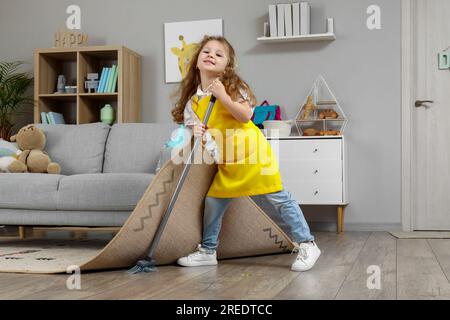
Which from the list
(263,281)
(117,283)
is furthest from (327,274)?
(117,283)

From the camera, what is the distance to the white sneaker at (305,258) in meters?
2.34

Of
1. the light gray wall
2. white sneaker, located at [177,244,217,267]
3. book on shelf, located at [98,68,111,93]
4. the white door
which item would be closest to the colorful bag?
the light gray wall

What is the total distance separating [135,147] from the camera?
12.1 feet

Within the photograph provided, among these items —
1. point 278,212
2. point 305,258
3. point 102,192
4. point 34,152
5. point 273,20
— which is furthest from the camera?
point 273,20

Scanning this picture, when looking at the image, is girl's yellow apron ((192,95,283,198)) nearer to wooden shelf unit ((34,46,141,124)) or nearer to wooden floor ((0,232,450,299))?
wooden floor ((0,232,450,299))

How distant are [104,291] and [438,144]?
3.13 m

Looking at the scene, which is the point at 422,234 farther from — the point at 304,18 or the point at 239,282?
the point at 239,282

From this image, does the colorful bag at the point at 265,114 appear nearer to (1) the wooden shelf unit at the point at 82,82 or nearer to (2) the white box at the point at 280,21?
(2) the white box at the point at 280,21

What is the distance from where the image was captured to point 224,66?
247cm

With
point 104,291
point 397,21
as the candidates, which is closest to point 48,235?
point 104,291

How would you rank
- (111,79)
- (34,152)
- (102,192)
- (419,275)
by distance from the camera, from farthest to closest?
(111,79) → (34,152) → (102,192) → (419,275)

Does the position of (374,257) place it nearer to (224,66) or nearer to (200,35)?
(224,66)

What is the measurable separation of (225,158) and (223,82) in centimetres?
31

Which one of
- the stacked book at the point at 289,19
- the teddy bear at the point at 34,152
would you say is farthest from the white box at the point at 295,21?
the teddy bear at the point at 34,152
